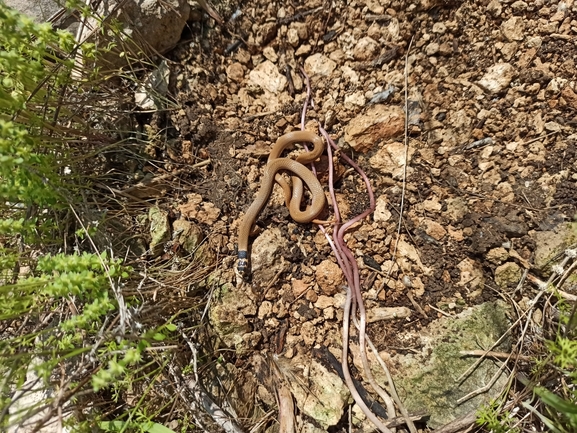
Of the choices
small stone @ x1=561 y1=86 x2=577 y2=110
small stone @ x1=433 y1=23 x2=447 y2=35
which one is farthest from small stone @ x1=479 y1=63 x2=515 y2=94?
small stone @ x1=433 y1=23 x2=447 y2=35

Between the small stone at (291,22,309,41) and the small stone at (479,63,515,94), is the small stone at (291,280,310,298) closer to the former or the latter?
the small stone at (479,63,515,94)

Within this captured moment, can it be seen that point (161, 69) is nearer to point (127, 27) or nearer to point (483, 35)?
point (127, 27)

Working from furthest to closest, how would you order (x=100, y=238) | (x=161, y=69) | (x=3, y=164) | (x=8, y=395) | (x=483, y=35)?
1. (x=161, y=69)
2. (x=483, y=35)
3. (x=100, y=238)
4. (x=8, y=395)
5. (x=3, y=164)

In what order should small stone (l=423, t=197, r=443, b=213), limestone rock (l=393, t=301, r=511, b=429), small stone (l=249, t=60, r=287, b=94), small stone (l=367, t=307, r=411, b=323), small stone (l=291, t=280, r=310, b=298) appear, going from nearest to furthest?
limestone rock (l=393, t=301, r=511, b=429) → small stone (l=367, t=307, r=411, b=323) → small stone (l=423, t=197, r=443, b=213) → small stone (l=291, t=280, r=310, b=298) → small stone (l=249, t=60, r=287, b=94)

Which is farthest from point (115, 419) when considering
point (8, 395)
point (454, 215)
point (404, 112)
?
point (404, 112)

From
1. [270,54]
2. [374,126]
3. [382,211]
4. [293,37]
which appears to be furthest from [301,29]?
[382,211]

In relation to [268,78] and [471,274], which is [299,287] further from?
[268,78]
